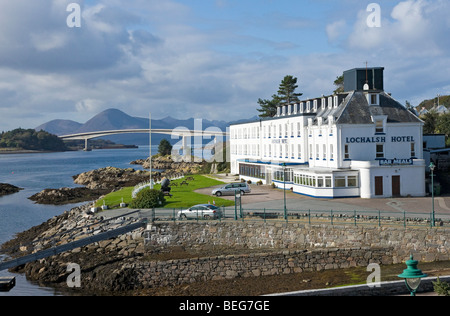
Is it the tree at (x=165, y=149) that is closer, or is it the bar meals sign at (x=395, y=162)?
the bar meals sign at (x=395, y=162)

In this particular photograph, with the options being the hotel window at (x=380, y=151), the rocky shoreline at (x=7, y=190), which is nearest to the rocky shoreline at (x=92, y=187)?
→ the rocky shoreline at (x=7, y=190)

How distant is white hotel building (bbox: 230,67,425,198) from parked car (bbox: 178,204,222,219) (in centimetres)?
1190

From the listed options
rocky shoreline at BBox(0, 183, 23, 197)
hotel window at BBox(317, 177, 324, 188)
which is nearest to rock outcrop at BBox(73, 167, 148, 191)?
rocky shoreline at BBox(0, 183, 23, 197)

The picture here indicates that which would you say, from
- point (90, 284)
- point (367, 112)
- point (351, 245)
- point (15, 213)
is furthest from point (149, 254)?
point (15, 213)

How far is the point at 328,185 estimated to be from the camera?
42.0 m

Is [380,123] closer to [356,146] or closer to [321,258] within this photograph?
[356,146]

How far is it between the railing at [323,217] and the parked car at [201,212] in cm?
9

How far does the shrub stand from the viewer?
3944 cm

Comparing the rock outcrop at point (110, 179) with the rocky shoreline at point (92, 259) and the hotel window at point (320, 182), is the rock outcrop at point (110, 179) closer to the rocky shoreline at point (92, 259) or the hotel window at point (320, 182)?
the rocky shoreline at point (92, 259)

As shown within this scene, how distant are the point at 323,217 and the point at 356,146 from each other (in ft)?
47.0

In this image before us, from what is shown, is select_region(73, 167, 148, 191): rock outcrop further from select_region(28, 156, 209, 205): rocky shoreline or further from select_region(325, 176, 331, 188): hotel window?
select_region(325, 176, 331, 188): hotel window

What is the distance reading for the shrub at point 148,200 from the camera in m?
39.4

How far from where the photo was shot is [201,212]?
3509 cm
